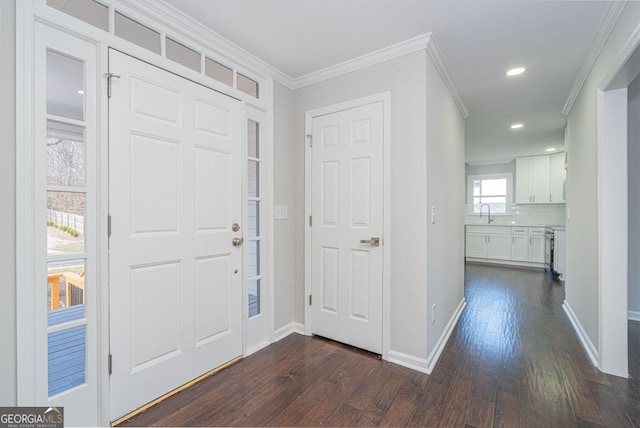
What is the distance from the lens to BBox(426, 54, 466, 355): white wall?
2.30m

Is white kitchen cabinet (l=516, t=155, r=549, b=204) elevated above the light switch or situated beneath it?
elevated above

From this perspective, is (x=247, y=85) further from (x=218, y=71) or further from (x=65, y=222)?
(x=65, y=222)

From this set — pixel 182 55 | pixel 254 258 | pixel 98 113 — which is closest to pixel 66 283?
pixel 98 113

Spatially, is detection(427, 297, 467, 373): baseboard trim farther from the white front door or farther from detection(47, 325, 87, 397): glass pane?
detection(47, 325, 87, 397): glass pane

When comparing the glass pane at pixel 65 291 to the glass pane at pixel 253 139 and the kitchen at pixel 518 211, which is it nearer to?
the glass pane at pixel 253 139

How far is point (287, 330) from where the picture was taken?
286cm

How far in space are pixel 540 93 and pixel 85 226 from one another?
4320mm

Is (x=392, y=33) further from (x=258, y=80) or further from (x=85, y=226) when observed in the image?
(x=85, y=226)

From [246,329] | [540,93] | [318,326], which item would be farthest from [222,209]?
[540,93]

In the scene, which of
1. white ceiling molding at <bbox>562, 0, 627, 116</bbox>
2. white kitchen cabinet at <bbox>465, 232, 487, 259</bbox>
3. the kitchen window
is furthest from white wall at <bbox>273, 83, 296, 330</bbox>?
the kitchen window

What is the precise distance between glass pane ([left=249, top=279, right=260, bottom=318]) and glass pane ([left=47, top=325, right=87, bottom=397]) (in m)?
1.19

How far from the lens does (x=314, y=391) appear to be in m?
1.94

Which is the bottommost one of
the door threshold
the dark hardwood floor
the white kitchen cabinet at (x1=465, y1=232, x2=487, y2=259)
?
the dark hardwood floor

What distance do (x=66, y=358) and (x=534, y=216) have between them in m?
8.20
